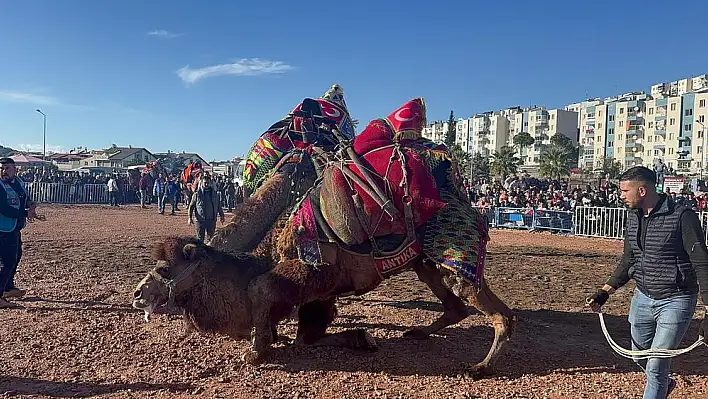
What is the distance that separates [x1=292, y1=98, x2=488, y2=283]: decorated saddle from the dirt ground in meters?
0.99

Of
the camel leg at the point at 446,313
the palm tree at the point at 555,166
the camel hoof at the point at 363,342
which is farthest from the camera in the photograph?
the palm tree at the point at 555,166

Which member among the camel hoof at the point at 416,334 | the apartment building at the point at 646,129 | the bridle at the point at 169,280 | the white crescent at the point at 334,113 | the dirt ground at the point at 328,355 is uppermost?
the apartment building at the point at 646,129

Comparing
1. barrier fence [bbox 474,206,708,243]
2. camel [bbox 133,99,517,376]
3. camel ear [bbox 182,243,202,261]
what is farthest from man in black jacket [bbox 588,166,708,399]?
barrier fence [bbox 474,206,708,243]

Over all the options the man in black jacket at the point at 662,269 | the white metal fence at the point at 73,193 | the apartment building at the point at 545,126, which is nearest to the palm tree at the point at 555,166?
the apartment building at the point at 545,126

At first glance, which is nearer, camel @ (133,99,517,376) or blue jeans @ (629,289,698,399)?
blue jeans @ (629,289,698,399)

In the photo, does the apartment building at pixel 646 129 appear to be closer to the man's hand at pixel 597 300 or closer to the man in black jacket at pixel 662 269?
the man's hand at pixel 597 300

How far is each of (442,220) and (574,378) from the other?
1806 mm

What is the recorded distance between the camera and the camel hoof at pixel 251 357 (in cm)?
529

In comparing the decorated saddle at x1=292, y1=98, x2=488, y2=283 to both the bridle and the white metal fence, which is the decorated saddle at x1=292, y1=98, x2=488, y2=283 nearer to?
the bridle

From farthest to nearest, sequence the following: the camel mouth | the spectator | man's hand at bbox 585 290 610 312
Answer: the spectator → the camel mouth → man's hand at bbox 585 290 610 312

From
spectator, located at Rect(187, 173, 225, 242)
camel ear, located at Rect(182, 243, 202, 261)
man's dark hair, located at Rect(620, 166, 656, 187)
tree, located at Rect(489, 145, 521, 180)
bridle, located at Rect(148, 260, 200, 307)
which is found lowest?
bridle, located at Rect(148, 260, 200, 307)

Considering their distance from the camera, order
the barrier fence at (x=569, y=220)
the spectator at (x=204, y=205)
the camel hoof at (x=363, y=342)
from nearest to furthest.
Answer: the camel hoof at (x=363, y=342)
the spectator at (x=204, y=205)
the barrier fence at (x=569, y=220)

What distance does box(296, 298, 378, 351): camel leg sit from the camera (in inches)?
233

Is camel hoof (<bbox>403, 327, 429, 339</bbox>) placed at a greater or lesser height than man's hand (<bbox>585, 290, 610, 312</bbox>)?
lesser
